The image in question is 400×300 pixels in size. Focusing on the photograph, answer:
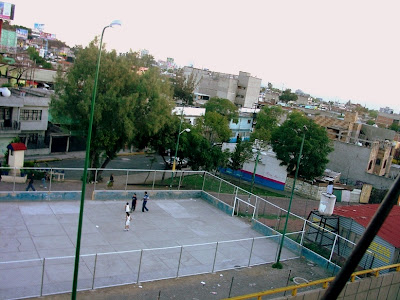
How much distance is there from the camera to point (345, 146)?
5375 centimetres

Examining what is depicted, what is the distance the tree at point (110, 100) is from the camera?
29.1 meters

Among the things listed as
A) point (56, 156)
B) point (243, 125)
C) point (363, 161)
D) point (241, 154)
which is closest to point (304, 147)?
point (241, 154)

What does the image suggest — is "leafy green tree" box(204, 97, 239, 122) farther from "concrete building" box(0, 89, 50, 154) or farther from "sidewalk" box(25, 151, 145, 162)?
"concrete building" box(0, 89, 50, 154)

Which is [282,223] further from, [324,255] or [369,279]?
[369,279]

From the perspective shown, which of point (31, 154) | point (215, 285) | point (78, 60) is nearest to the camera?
point (215, 285)

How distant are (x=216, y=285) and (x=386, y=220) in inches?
461

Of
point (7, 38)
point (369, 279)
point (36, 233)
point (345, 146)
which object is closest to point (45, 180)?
point (36, 233)

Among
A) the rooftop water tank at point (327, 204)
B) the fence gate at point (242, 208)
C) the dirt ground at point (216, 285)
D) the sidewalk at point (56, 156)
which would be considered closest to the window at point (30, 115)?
the sidewalk at point (56, 156)

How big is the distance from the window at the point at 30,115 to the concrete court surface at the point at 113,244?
2129 centimetres

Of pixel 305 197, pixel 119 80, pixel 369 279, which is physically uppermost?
pixel 119 80

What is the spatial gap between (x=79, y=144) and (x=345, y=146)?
36.8m

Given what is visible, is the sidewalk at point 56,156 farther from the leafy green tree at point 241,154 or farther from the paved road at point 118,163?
the leafy green tree at point 241,154

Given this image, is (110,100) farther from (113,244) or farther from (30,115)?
(30,115)

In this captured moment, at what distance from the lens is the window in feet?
131
